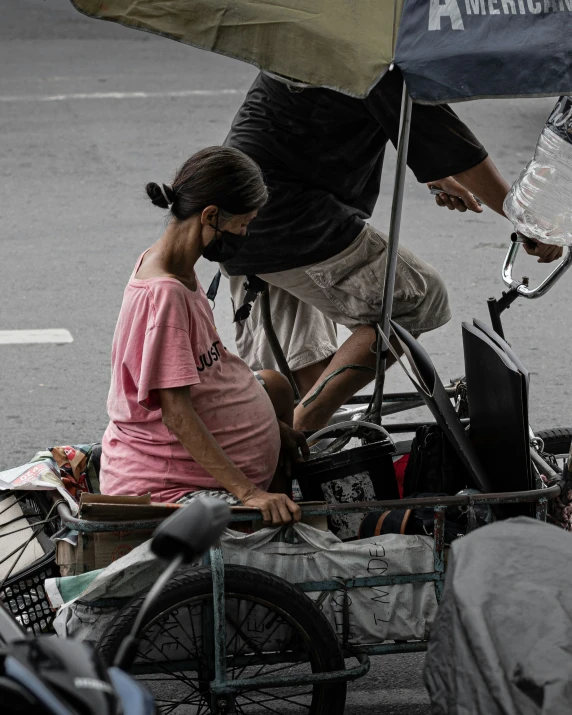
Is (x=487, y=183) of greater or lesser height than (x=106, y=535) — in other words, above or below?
above

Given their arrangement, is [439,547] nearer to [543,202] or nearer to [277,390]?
[277,390]

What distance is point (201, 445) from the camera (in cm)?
325

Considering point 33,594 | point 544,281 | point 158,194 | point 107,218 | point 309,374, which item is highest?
point 158,194

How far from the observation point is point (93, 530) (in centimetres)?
311

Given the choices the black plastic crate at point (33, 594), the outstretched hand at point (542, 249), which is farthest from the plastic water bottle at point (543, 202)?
the black plastic crate at point (33, 594)

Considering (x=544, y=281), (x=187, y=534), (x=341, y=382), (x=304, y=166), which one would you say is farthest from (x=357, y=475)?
(x=187, y=534)

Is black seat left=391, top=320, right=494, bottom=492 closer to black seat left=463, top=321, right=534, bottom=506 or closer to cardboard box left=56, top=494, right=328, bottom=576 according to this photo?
black seat left=463, top=321, right=534, bottom=506

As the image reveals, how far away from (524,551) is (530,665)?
1.09 feet

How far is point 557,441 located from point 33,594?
2.04 meters

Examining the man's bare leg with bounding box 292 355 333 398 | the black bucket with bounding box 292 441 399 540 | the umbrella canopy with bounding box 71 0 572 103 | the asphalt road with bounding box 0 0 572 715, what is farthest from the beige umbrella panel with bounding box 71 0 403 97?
the asphalt road with bounding box 0 0 572 715

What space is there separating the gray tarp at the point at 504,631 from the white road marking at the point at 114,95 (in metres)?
8.75

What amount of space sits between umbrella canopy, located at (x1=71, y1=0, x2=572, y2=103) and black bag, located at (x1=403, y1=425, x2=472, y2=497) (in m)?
1.18

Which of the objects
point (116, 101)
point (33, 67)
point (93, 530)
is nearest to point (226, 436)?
point (93, 530)

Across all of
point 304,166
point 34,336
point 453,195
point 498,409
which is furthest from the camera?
point 34,336
